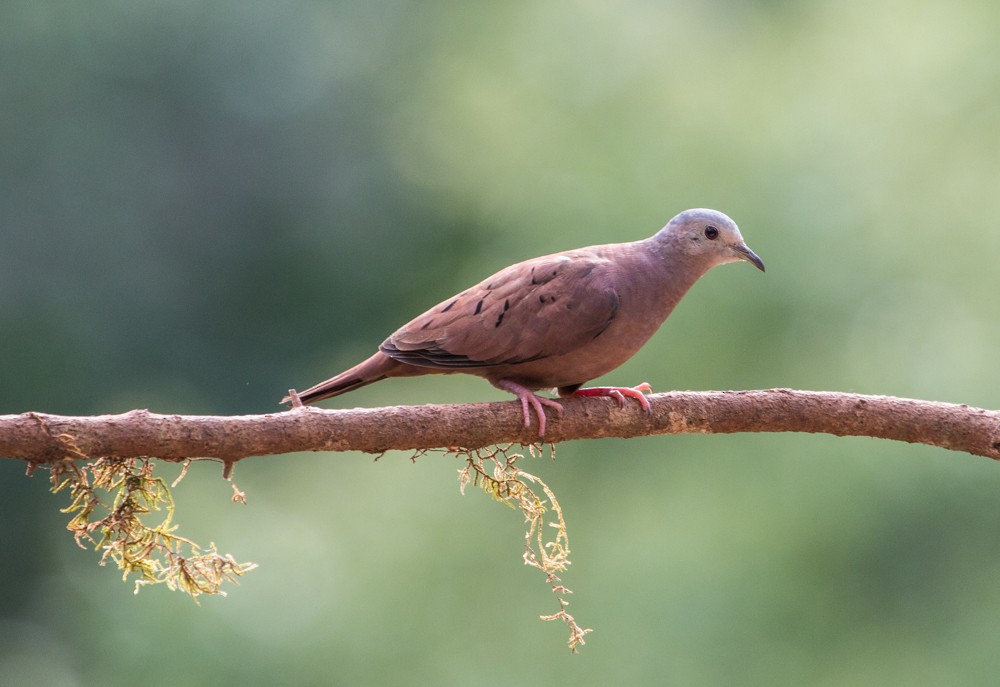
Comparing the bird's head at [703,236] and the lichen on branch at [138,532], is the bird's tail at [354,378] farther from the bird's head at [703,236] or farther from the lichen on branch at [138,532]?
the bird's head at [703,236]

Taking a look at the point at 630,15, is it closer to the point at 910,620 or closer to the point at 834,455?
the point at 834,455

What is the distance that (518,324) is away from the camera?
12.5 feet

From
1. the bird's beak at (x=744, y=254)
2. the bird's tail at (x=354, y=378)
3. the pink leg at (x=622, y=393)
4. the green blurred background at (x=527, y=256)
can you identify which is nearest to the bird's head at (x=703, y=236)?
the bird's beak at (x=744, y=254)

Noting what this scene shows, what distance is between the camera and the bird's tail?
363cm

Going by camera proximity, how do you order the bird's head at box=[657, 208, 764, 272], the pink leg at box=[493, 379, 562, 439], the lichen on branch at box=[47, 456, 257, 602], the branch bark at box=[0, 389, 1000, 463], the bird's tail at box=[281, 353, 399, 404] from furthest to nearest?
the bird's head at box=[657, 208, 764, 272] < the bird's tail at box=[281, 353, 399, 404] < the pink leg at box=[493, 379, 562, 439] < the lichen on branch at box=[47, 456, 257, 602] < the branch bark at box=[0, 389, 1000, 463]

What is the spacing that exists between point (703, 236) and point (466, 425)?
1.32 m

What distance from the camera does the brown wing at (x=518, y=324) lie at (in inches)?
148

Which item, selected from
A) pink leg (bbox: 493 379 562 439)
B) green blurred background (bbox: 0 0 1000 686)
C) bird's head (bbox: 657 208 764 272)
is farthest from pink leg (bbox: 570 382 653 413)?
green blurred background (bbox: 0 0 1000 686)

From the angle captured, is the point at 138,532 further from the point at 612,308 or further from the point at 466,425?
the point at 612,308

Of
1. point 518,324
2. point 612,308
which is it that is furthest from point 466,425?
point 612,308

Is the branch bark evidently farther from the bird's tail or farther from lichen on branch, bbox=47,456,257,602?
the bird's tail

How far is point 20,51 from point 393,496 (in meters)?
7.91

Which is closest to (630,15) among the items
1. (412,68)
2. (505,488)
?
(412,68)

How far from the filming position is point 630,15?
11359 mm
